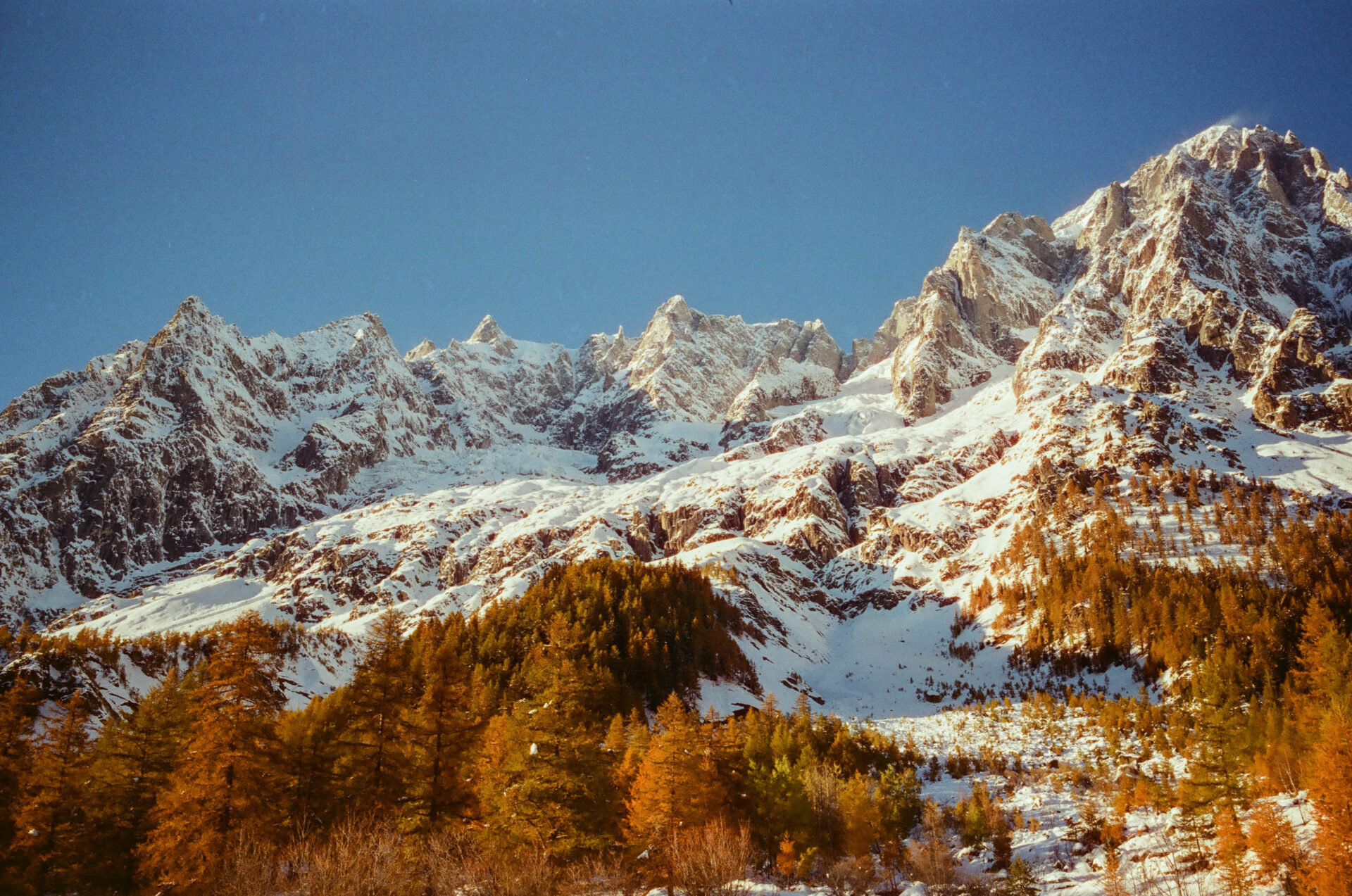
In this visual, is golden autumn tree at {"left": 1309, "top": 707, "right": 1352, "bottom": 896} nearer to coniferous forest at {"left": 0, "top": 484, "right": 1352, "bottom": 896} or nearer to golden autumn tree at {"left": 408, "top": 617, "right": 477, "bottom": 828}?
coniferous forest at {"left": 0, "top": 484, "right": 1352, "bottom": 896}

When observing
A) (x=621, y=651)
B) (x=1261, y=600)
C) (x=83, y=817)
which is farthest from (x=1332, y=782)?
(x=1261, y=600)

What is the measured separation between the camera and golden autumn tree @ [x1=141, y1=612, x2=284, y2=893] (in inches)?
1133

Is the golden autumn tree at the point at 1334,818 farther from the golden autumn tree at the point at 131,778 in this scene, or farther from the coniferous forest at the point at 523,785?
the golden autumn tree at the point at 131,778

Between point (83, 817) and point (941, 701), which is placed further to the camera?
point (941, 701)

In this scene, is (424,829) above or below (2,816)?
below

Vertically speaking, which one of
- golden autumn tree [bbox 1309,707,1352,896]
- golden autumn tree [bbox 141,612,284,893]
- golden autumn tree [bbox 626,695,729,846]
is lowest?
golden autumn tree [bbox 1309,707,1352,896]

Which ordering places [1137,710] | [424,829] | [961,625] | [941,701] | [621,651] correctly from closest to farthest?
[424,829], [1137,710], [621,651], [941,701], [961,625]

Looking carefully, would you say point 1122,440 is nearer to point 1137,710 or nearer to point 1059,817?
point 1137,710

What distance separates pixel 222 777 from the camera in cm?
2992

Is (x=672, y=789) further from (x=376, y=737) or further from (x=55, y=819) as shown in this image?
(x=55, y=819)

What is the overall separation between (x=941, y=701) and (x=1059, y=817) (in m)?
74.2

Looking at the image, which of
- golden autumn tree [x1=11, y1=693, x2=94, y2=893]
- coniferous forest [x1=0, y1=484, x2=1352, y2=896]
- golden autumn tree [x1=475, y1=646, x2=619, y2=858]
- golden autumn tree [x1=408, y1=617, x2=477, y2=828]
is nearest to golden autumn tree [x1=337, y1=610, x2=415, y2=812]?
coniferous forest [x1=0, y1=484, x2=1352, y2=896]

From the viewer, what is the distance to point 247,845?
94.6 ft

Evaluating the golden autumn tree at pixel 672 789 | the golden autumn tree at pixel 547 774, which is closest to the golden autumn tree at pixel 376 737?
the golden autumn tree at pixel 547 774
